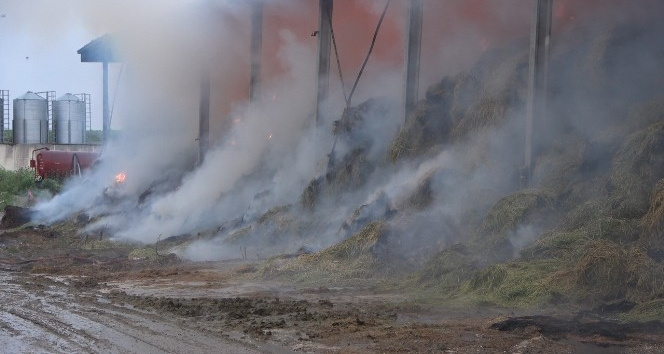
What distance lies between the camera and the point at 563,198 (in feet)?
41.9

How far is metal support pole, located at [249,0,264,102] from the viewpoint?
2508 cm

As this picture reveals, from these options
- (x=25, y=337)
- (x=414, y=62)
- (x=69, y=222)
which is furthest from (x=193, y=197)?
(x=25, y=337)

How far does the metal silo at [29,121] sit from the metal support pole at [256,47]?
105 feet

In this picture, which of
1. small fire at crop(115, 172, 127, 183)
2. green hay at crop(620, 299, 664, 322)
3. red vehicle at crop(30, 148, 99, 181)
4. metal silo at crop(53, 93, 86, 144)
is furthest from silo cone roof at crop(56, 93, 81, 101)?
green hay at crop(620, 299, 664, 322)

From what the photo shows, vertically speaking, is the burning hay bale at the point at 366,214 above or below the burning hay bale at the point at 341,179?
below

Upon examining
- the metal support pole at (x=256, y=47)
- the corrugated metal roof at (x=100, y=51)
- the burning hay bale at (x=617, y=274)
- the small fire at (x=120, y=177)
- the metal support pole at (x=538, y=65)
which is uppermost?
the corrugated metal roof at (x=100, y=51)

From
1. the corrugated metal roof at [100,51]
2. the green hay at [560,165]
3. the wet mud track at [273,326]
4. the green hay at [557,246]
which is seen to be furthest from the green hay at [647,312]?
the corrugated metal roof at [100,51]

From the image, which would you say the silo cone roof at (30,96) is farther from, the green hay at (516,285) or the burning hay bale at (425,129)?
the green hay at (516,285)

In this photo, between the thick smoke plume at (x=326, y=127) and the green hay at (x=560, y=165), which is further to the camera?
the thick smoke plume at (x=326, y=127)

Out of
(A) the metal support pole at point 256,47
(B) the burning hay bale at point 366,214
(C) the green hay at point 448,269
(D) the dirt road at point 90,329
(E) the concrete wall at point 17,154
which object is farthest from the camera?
(E) the concrete wall at point 17,154

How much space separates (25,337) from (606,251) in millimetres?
6427

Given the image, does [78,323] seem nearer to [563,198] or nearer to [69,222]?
[563,198]

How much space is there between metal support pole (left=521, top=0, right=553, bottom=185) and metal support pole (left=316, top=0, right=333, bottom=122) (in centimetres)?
799

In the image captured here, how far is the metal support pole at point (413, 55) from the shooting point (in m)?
17.9
